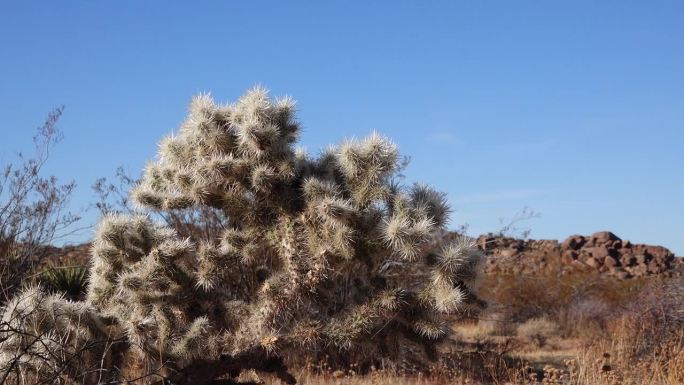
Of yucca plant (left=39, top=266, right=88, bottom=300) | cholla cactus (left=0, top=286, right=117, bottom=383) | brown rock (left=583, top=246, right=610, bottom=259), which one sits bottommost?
cholla cactus (left=0, top=286, right=117, bottom=383)

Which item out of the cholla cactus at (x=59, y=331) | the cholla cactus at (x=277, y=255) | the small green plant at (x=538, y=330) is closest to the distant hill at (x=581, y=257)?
the small green plant at (x=538, y=330)

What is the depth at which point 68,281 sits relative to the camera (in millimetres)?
10852

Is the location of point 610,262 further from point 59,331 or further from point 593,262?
point 59,331

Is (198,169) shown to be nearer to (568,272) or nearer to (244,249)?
(244,249)

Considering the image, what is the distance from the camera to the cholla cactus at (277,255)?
7.54m

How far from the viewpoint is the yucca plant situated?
10.7 metres

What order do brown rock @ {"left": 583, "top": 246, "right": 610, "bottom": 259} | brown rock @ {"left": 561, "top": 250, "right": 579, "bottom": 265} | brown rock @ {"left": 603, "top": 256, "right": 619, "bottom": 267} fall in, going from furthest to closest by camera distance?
brown rock @ {"left": 583, "top": 246, "right": 610, "bottom": 259} < brown rock @ {"left": 561, "top": 250, "right": 579, "bottom": 265} < brown rock @ {"left": 603, "top": 256, "right": 619, "bottom": 267}

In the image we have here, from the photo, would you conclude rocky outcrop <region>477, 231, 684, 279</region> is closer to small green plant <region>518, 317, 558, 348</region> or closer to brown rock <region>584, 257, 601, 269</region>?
brown rock <region>584, 257, 601, 269</region>

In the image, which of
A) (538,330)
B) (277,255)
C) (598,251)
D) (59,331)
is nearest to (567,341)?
(538,330)

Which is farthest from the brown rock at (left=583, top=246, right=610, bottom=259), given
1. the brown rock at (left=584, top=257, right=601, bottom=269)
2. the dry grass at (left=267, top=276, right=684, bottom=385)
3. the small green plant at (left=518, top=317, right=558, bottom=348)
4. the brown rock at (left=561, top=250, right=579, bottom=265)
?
the small green plant at (left=518, top=317, right=558, bottom=348)

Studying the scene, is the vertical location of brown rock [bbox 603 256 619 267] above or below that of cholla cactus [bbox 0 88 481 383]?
above

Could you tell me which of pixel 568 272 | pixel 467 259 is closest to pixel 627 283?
pixel 568 272

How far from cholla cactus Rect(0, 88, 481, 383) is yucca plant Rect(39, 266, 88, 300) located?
9.50 ft

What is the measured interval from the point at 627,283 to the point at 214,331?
14781mm
